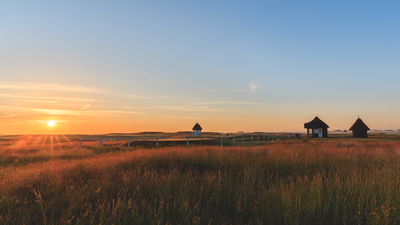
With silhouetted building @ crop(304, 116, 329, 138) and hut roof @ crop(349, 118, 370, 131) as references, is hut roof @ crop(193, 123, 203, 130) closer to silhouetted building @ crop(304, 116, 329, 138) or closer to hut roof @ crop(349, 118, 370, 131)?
silhouetted building @ crop(304, 116, 329, 138)

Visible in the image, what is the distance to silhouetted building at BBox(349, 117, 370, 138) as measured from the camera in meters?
49.0

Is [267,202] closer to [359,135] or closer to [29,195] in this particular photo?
[29,195]

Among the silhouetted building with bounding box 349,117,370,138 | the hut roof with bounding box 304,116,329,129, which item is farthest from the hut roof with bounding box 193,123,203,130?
the silhouetted building with bounding box 349,117,370,138

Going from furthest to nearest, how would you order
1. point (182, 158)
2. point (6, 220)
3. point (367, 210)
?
point (182, 158)
point (367, 210)
point (6, 220)

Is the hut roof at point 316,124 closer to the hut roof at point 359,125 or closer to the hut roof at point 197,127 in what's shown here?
the hut roof at point 359,125

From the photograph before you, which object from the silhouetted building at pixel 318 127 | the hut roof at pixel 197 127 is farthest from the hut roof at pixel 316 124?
the hut roof at pixel 197 127

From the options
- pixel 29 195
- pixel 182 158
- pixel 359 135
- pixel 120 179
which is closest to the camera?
pixel 29 195

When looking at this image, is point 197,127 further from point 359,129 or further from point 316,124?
point 359,129

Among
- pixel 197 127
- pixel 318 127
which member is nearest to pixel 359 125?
pixel 318 127

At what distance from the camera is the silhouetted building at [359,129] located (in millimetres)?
49031

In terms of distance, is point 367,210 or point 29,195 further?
point 29,195

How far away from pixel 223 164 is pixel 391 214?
4647mm

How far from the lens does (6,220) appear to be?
11.9ft

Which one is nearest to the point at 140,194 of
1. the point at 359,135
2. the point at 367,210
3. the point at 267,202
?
the point at 267,202
